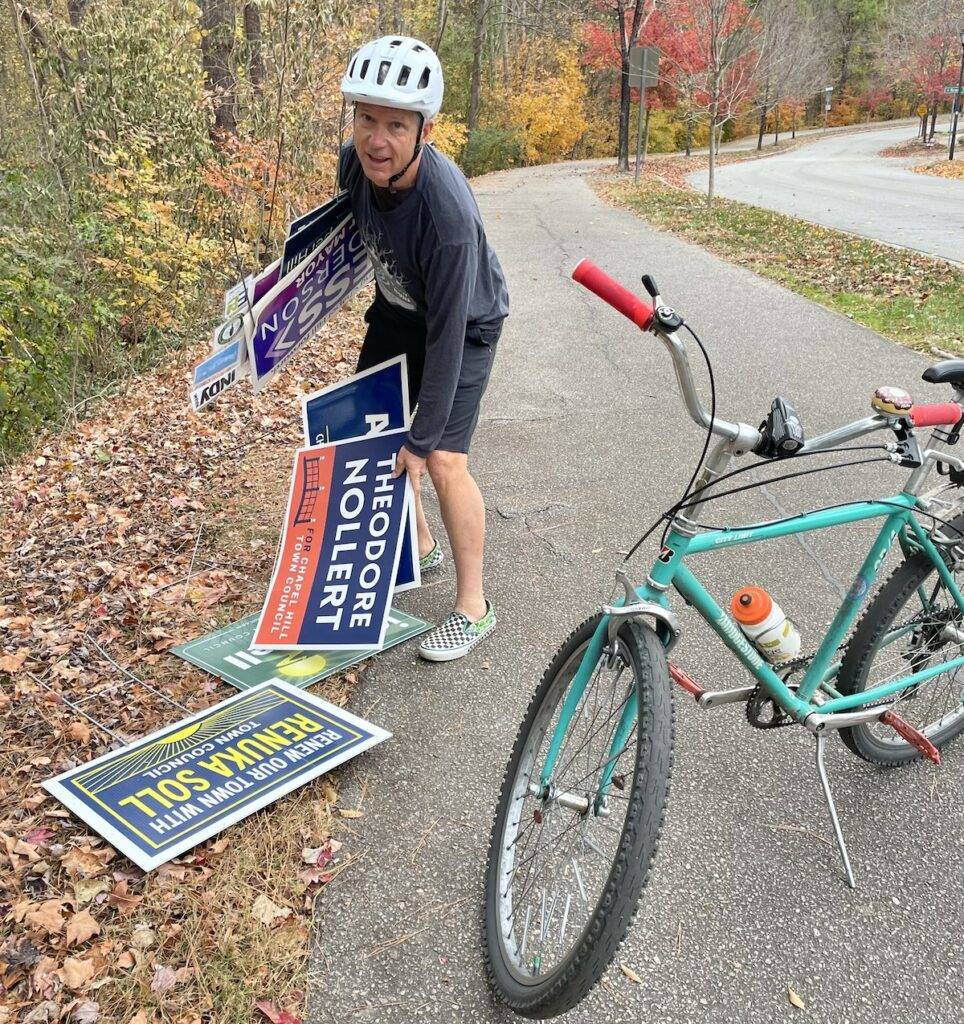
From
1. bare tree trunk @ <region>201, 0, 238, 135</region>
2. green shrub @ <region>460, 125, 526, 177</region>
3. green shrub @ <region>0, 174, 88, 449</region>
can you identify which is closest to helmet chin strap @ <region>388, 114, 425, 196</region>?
green shrub @ <region>0, 174, 88, 449</region>

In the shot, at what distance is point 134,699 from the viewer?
3.22m

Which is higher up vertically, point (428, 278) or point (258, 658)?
point (428, 278)

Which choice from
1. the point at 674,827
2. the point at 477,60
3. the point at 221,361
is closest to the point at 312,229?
the point at 221,361

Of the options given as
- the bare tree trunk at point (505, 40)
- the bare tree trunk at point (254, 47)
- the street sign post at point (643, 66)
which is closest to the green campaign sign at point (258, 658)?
the bare tree trunk at point (254, 47)

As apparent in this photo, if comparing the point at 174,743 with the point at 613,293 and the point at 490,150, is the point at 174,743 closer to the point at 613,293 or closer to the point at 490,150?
the point at 613,293

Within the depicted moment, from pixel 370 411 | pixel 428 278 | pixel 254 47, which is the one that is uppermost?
pixel 254 47

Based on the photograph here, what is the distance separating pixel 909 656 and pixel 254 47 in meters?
8.82

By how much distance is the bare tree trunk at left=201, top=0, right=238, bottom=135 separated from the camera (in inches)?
361

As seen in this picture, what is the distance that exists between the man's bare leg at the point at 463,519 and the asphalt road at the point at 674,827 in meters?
0.21

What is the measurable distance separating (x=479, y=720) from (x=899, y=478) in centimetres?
319

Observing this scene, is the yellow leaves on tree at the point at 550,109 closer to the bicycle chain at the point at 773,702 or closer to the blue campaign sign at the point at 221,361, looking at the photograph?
the blue campaign sign at the point at 221,361

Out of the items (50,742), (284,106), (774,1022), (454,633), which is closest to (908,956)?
(774,1022)

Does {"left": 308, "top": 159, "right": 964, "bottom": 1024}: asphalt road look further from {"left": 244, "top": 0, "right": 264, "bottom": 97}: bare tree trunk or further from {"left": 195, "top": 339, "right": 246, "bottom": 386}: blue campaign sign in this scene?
Answer: {"left": 244, "top": 0, "right": 264, "bottom": 97}: bare tree trunk

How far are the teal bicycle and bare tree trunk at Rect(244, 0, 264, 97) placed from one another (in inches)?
320
